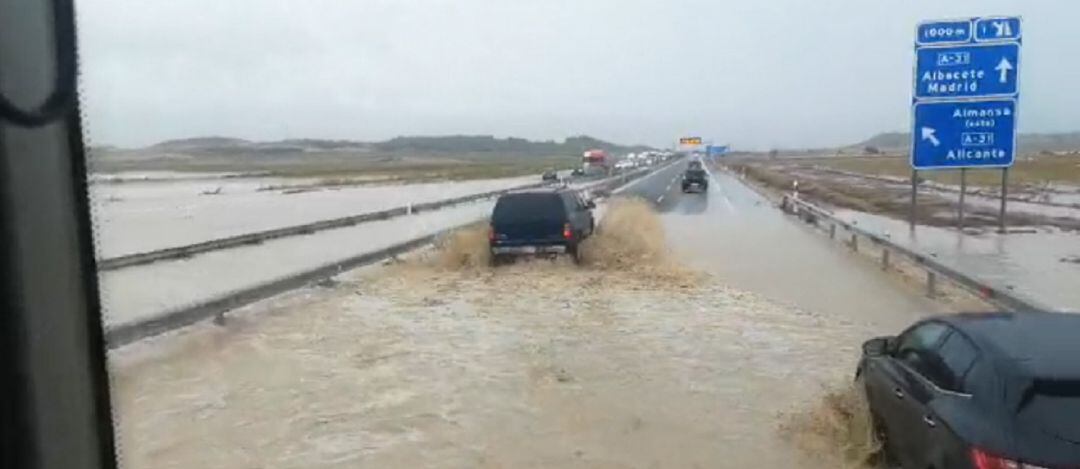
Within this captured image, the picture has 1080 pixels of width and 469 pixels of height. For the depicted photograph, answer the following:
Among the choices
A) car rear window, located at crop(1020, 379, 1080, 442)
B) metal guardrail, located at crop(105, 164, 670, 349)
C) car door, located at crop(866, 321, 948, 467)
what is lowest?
metal guardrail, located at crop(105, 164, 670, 349)

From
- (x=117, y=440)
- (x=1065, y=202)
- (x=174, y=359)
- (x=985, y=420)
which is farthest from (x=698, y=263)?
(x=1065, y=202)

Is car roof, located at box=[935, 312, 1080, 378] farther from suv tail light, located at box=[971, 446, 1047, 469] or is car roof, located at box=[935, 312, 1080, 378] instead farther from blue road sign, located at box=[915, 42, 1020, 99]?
blue road sign, located at box=[915, 42, 1020, 99]

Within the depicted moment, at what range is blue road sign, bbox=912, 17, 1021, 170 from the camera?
22484mm

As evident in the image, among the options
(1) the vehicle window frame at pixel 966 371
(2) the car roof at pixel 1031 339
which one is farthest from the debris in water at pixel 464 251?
(1) the vehicle window frame at pixel 966 371

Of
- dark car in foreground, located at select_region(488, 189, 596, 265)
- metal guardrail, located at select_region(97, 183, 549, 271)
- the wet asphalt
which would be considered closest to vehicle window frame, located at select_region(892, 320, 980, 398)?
the wet asphalt

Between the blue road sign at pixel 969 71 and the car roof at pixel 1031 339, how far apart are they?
1773 centimetres

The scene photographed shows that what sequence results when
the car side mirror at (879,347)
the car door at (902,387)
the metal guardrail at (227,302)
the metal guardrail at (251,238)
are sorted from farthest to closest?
the metal guardrail at (251,238) → the metal guardrail at (227,302) → the car side mirror at (879,347) → the car door at (902,387)

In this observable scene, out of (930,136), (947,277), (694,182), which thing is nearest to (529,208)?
(947,277)

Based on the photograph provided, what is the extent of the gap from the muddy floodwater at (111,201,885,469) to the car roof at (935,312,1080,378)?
6.85 feet

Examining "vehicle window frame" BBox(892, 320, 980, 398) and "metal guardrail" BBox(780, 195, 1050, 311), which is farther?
"metal guardrail" BBox(780, 195, 1050, 311)

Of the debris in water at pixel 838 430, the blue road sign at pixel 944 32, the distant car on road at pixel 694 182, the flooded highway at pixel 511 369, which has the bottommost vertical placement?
the distant car on road at pixel 694 182

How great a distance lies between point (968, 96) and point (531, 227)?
1030 centimetres

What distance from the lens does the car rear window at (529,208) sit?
21.0 metres

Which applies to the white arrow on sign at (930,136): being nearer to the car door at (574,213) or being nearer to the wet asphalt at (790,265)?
the wet asphalt at (790,265)
